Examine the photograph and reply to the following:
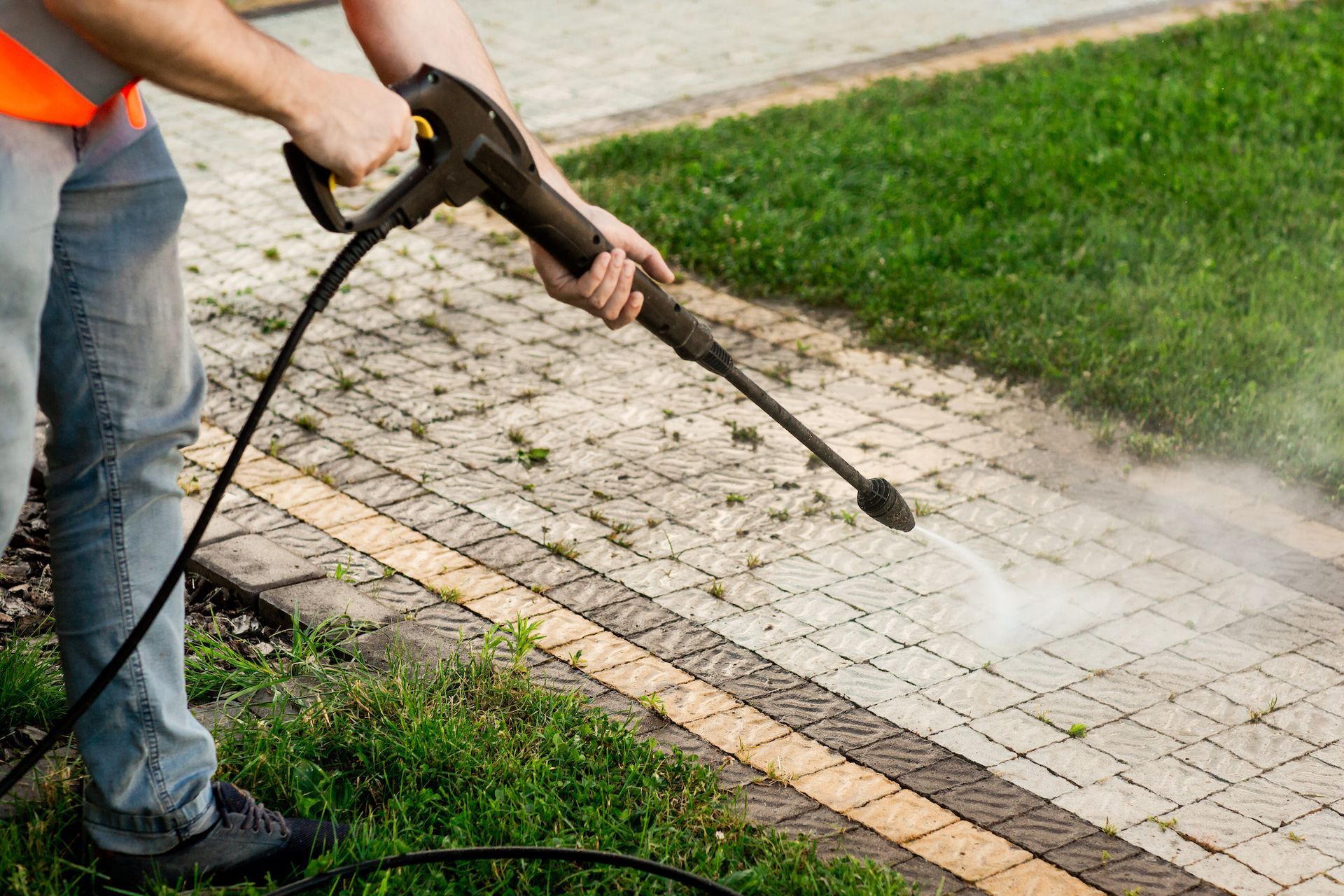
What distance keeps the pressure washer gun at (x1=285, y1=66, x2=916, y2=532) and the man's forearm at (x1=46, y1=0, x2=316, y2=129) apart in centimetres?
13

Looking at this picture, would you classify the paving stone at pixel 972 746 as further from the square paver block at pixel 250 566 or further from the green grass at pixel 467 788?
the square paver block at pixel 250 566

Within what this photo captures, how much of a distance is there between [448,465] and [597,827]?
209cm

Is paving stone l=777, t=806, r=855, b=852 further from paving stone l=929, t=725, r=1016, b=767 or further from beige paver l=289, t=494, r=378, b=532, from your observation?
beige paver l=289, t=494, r=378, b=532

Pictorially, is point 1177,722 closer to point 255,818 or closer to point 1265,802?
point 1265,802

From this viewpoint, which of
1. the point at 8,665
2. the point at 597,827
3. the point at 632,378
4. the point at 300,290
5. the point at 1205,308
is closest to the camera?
the point at 597,827

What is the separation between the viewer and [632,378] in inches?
217

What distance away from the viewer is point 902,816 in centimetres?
325

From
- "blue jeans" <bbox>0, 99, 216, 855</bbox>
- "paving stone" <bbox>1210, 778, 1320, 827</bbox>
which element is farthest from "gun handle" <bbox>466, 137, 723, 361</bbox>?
"paving stone" <bbox>1210, 778, 1320, 827</bbox>

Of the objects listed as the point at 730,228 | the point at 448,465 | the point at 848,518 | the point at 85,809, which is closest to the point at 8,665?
the point at 85,809

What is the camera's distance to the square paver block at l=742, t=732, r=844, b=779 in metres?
3.37

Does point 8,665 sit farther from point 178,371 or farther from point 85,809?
point 178,371

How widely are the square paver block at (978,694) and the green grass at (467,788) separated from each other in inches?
30.7

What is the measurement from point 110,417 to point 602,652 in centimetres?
164

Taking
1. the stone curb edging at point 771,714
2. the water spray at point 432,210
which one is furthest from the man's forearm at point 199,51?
the stone curb edging at point 771,714
